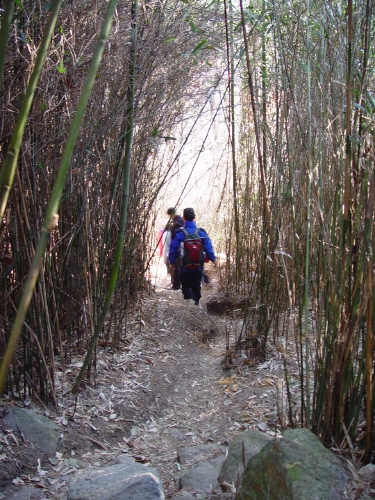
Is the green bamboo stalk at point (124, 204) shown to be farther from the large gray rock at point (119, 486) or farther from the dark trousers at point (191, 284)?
the dark trousers at point (191, 284)

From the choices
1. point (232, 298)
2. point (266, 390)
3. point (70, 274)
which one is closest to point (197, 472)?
point (266, 390)

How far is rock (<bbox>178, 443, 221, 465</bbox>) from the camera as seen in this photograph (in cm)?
258

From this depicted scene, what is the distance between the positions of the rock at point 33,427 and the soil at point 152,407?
0.15 feet

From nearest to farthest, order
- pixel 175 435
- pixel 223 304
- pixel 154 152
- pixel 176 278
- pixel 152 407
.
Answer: pixel 175 435, pixel 152 407, pixel 154 152, pixel 223 304, pixel 176 278

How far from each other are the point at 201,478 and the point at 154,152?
8.90 feet

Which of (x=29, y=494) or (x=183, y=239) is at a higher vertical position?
(x=183, y=239)

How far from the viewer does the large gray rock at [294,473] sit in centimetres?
170

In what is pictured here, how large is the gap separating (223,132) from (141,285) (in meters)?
2.24

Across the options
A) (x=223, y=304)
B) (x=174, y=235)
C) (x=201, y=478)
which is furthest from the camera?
(x=223, y=304)

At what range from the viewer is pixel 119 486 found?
1.98 m

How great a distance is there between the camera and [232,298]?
5398mm

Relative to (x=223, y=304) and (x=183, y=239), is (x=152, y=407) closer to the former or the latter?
(x=183, y=239)

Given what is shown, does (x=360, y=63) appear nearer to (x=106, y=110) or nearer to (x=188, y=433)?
(x=106, y=110)

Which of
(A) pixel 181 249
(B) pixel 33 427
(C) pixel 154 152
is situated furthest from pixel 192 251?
(B) pixel 33 427
